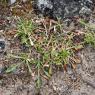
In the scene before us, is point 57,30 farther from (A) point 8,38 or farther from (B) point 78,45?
(A) point 8,38

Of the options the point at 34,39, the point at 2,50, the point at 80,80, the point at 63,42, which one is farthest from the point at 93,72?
the point at 2,50

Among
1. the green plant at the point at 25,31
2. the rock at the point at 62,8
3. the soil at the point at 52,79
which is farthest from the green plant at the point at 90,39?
the green plant at the point at 25,31

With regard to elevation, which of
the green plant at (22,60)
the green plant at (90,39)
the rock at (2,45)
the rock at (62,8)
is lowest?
the green plant at (22,60)

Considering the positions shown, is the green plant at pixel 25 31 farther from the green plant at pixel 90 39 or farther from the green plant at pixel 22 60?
the green plant at pixel 90 39

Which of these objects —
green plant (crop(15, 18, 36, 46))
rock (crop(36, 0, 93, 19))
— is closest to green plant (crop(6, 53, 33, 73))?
green plant (crop(15, 18, 36, 46))

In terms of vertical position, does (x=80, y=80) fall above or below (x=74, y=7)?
below

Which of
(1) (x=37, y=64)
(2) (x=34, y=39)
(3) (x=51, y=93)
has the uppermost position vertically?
(2) (x=34, y=39)

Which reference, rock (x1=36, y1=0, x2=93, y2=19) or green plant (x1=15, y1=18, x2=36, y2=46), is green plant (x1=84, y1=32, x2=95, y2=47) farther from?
green plant (x1=15, y1=18, x2=36, y2=46)
